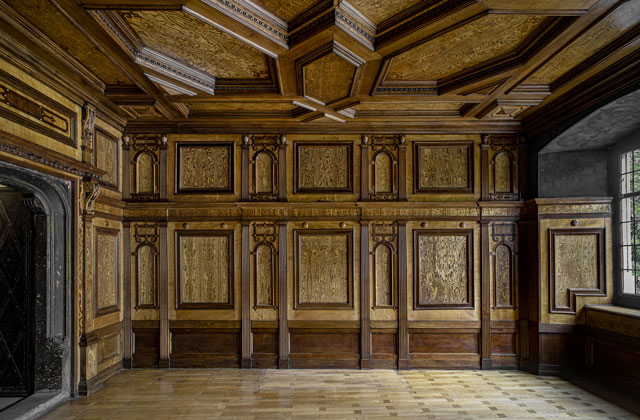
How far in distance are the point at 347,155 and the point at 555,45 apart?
109 inches

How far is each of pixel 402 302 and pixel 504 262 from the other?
59.0 inches

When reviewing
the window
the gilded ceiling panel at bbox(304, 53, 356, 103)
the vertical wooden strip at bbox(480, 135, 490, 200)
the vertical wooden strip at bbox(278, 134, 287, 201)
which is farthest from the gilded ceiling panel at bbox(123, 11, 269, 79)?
the window

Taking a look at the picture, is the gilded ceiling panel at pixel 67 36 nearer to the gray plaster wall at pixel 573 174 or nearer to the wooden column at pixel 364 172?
the wooden column at pixel 364 172

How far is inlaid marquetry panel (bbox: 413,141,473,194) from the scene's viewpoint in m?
5.48

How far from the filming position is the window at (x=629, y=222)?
16.0 feet

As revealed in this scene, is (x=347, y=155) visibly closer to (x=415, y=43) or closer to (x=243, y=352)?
(x=415, y=43)

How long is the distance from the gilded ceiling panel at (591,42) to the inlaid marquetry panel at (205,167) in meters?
3.75

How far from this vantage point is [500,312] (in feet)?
17.7

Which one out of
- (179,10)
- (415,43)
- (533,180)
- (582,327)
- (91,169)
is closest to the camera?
(179,10)

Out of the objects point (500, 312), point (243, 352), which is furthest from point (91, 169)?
point (500, 312)

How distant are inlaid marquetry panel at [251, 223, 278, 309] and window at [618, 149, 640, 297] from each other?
4395 millimetres

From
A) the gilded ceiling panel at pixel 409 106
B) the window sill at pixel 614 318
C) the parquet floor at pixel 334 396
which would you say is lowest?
the parquet floor at pixel 334 396

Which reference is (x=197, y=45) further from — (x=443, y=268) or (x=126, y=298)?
(x=443, y=268)

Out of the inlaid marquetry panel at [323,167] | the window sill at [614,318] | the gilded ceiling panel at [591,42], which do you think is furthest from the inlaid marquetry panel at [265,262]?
the window sill at [614,318]
